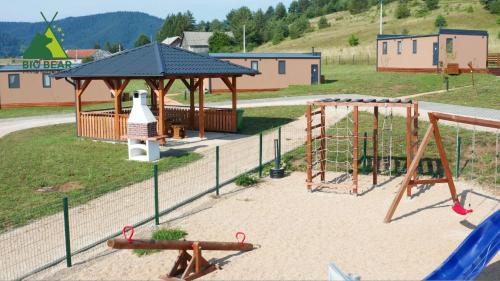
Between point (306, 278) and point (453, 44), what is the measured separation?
35815mm

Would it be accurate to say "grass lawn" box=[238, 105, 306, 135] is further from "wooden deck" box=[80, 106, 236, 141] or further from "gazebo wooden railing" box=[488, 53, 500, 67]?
"gazebo wooden railing" box=[488, 53, 500, 67]

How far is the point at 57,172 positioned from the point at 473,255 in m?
12.8

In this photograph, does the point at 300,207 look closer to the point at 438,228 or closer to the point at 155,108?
the point at 438,228

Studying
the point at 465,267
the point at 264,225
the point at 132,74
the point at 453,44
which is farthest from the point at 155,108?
the point at 453,44

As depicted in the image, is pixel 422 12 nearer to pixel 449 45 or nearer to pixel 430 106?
pixel 449 45

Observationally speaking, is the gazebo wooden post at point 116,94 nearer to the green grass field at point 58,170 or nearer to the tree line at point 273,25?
Answer: the green grass field at point 58,170

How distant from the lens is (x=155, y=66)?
838 inches

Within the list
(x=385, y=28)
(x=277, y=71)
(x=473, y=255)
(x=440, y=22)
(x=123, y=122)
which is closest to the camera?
(x=473, y=255)

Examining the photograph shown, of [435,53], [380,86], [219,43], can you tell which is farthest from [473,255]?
[219,43]

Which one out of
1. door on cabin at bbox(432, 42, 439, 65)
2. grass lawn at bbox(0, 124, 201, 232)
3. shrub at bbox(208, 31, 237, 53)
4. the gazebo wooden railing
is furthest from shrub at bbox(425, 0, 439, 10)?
grass lawn at bbox(0, 124, 201, 232)

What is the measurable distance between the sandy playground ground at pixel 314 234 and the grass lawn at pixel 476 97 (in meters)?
14.7

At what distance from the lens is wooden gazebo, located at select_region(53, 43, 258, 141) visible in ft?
69.6

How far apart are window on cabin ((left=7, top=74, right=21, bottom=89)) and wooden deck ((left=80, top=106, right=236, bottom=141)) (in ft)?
58.3

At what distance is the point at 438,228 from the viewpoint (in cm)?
1185
